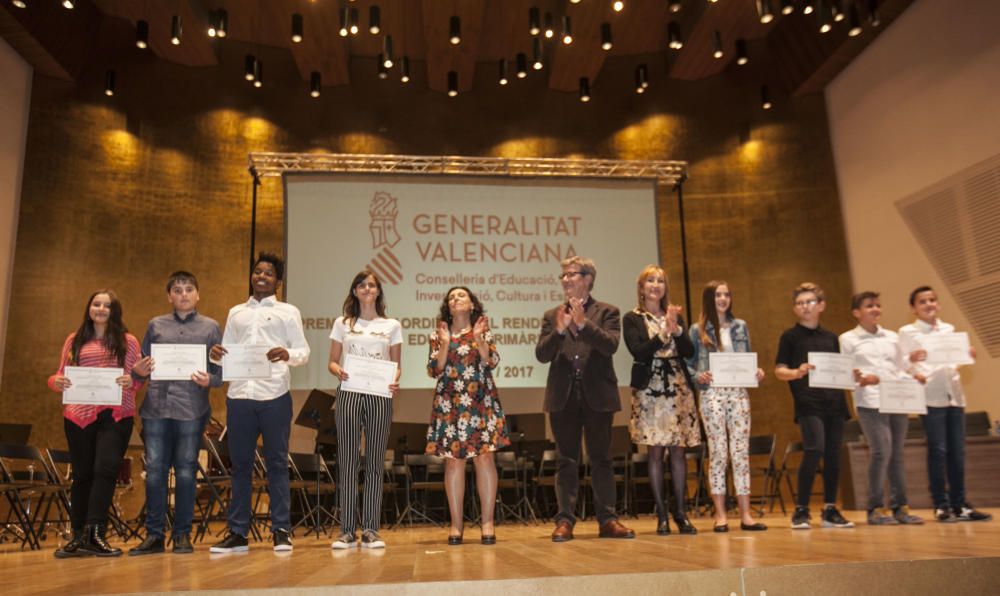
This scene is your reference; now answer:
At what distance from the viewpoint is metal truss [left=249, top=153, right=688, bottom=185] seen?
8.89 metres

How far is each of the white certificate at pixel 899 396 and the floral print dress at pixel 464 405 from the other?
8.30 feet

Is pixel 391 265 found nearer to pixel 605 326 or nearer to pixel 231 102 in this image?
pixel 231 102

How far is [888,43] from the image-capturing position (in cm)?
906

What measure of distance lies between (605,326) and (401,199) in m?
4.97

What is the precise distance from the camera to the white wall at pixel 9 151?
8586 millimetres

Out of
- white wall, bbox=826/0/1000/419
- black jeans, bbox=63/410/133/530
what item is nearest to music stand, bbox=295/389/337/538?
black jeans, bbox=63/410/133/530

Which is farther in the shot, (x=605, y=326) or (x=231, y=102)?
(x=231, y=102)

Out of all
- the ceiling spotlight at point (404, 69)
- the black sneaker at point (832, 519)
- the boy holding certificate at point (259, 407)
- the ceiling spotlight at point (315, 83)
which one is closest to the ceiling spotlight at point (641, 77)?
the ceiling spotlight at point (404, 69)

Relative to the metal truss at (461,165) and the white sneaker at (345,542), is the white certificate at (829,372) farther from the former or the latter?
the metal truss at (461,165)

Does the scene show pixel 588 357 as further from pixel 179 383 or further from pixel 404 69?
pixel 404 69

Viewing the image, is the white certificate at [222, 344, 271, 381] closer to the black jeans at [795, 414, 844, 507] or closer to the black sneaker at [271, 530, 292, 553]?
the black sneaker at [271, 530, 292, 553]

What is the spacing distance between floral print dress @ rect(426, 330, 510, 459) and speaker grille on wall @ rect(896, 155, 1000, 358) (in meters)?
6.07

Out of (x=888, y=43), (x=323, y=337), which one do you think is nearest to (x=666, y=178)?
(x=888, y=43)

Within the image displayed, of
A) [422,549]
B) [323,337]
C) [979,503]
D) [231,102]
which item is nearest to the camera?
[422,549]
